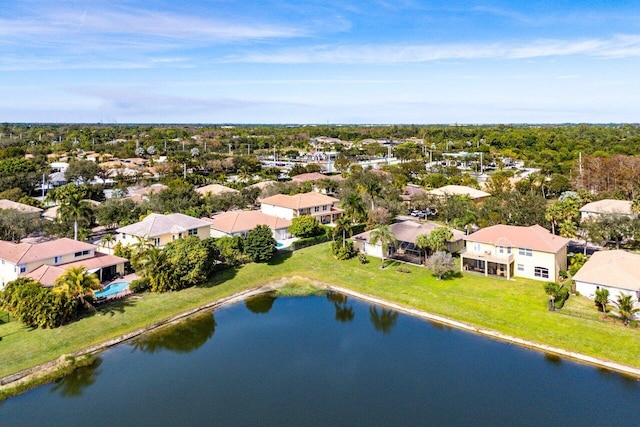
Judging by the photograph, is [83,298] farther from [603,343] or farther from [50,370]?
[603,343]

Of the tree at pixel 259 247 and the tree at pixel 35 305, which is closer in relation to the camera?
the tree at pixel 35 305

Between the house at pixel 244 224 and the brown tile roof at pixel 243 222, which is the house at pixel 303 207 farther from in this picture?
the brown tile roof at pixel 243 222

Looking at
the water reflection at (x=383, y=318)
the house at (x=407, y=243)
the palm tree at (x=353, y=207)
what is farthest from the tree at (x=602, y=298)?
the palm tree at (x=353, y=207)

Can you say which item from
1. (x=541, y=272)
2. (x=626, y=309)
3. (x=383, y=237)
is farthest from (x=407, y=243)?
(x=626, y=309)

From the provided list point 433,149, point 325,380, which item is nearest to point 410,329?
point 325,380

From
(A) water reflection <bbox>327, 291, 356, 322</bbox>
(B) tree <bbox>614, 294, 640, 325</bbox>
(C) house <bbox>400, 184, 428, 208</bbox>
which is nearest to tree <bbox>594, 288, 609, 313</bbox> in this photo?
(B) tree <bbox>614, 294, 640, 325</bbox>

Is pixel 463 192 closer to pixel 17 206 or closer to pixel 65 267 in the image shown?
pixel 65 267
